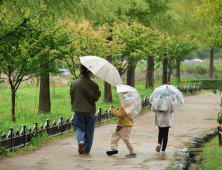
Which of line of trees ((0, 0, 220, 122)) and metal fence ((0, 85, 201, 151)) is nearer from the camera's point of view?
line of trees ((0, 0, 220, 122))

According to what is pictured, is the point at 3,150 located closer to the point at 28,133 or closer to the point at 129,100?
the point at 28,133

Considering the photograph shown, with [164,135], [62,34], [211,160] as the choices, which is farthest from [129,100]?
[62,34]

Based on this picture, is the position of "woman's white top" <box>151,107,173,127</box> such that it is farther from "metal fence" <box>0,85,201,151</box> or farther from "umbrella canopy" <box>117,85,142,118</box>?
"metal fence" <box>0,85,201,151</box>

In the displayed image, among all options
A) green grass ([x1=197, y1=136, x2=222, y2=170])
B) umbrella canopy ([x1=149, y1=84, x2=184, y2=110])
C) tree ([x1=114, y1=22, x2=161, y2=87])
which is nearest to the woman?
umbrella canopy ([x1=149, y1=84, x2=184, y2=110])

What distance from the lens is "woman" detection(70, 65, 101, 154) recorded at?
6383 millimetres

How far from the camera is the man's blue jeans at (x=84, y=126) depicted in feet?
21.1

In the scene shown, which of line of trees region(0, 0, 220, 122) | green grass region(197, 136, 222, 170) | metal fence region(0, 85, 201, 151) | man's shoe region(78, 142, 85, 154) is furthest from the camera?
metal fence region(0, 85, 201, 151)

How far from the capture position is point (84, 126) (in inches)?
258

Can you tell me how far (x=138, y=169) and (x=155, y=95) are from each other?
2045 millimetres

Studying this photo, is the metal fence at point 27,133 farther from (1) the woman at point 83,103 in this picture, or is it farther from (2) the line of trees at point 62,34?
(1) the woman at point 83,103

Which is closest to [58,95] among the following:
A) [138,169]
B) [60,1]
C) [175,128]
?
[175,128]

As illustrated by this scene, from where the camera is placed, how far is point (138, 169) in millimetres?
5266

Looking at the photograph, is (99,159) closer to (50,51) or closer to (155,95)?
(155,95)

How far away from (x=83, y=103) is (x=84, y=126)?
491 mm
